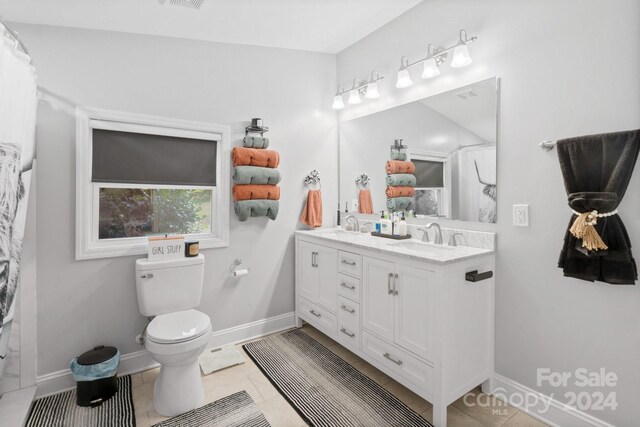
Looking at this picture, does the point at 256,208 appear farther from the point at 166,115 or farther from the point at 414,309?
the point at 414,309

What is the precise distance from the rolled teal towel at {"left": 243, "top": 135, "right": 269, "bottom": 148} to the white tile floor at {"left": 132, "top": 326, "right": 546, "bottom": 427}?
5.79 feet

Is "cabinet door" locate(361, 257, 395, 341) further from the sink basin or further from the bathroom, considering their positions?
the sink basin

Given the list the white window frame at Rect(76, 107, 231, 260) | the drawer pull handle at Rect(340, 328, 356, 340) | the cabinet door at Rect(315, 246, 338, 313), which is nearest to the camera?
the white window frame at Rect(76, 107, 231, 260)

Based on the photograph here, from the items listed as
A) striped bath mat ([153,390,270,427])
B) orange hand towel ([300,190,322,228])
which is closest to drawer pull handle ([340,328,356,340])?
striped bath mat ([153,390,270,427])

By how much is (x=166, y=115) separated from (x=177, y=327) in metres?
1.56

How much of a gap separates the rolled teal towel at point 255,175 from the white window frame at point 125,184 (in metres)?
0.13

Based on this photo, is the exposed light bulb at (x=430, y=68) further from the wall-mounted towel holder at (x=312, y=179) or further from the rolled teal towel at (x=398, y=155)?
the wall-mounted towel holder at (x=312, y=179)

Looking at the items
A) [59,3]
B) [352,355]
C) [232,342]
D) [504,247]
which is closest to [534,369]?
[504,247]

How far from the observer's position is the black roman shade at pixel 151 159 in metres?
2.25

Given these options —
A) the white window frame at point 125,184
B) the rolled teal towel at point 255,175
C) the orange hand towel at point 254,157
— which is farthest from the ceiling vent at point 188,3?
the rolled teal towel at point 255,175

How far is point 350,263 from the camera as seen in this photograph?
7.76 ft

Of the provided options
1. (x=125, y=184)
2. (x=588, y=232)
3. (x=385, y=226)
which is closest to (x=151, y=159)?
(x=125, y=184)

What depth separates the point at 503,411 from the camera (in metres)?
1.90

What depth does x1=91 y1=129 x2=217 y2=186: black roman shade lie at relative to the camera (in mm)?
2250
